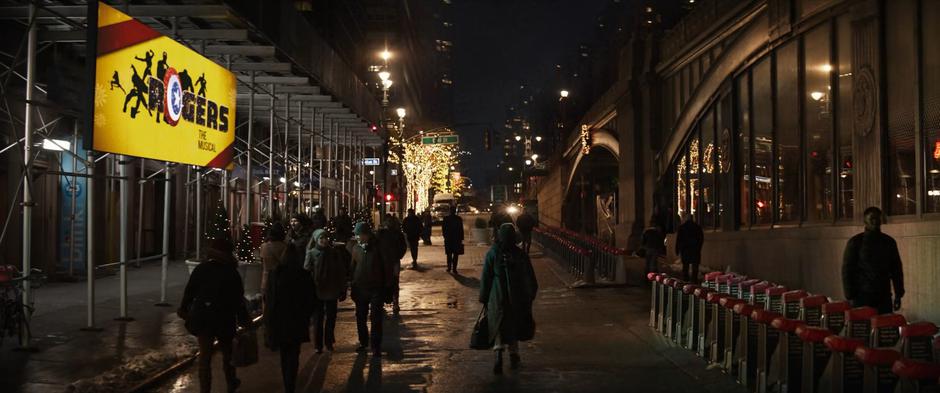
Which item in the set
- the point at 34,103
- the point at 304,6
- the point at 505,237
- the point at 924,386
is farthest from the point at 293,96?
the point at 304,6

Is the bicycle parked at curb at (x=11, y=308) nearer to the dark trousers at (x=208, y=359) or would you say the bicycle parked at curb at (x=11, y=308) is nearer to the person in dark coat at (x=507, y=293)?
the dark trousers at (x=208, y=359)

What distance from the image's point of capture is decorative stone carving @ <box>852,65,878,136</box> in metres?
14.1

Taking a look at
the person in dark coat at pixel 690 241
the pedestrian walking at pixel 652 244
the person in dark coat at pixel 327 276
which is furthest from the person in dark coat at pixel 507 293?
the pedestrian walking at pixel 652 244

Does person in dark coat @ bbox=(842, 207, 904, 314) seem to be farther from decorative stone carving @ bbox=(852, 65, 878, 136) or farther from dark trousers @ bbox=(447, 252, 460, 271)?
dark trousers @ bbox=(447, 252, 460, 271)

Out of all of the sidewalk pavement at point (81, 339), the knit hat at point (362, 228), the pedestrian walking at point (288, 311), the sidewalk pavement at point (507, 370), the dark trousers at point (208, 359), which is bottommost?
the sidewalk pavement at point (507, 370)

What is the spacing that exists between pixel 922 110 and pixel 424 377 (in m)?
8.45

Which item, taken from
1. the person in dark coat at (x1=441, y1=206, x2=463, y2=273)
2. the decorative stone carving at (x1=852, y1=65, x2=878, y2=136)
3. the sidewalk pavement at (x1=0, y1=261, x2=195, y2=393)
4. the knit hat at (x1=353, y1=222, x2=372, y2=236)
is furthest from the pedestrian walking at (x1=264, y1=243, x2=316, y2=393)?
the person in dark coat at (x1=441, y1=206, x2=463, y2=273)

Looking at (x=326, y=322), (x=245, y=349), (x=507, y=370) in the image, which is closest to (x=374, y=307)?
(x=326, y=322)

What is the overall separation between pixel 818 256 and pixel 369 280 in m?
9.06

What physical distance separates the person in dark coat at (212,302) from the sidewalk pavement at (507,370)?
1399mm

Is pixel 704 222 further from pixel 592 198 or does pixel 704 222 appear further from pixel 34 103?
pixel 592 198

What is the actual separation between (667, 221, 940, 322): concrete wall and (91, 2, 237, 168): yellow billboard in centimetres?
1096

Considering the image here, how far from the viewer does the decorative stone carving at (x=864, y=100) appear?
1410 centimetres

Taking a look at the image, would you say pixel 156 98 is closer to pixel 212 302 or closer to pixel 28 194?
pixel 28 194
